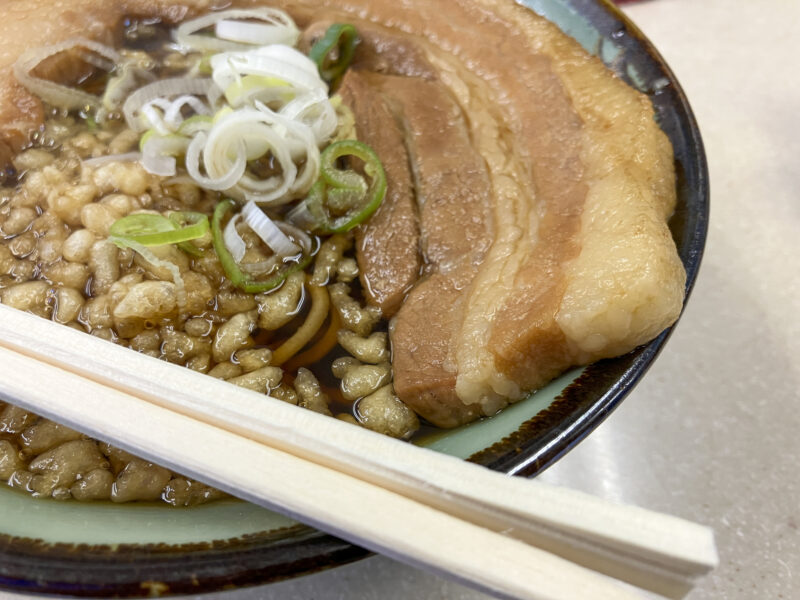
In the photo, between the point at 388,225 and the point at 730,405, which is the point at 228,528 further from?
the point at 730,405

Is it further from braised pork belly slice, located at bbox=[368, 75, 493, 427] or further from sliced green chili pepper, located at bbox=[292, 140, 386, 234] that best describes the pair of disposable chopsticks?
sliced green chili pepper, located at bbox=[292, 140, 386, 234]

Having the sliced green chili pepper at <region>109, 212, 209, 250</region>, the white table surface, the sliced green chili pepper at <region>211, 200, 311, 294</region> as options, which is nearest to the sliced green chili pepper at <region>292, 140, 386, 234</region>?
the sliced green chili pepper at <region>211, 200, 311, 294</region>

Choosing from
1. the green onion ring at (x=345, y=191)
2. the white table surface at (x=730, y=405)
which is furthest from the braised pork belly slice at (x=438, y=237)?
the white table surface at (x=730, y=405)

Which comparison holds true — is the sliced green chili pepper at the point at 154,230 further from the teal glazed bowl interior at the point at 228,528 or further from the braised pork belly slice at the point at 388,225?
the teal glazed bowl interior at the point at 228,528

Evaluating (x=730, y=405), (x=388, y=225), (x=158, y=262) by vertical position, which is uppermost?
(x=388, y=225)

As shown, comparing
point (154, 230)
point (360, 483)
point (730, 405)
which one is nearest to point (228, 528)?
point (360, 483)
